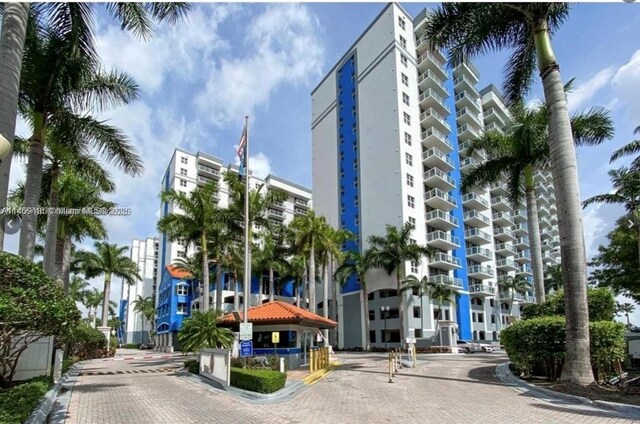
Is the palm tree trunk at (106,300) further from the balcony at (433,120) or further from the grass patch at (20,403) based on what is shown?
the balcony at (433,120)

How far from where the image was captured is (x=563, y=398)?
13.1 metres

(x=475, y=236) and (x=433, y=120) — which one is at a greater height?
(x=433, y=120)

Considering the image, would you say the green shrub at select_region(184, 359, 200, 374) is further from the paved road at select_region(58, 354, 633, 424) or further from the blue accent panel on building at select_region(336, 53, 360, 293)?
the blue accent panel on building at select_region(336, 53, 360, 293)

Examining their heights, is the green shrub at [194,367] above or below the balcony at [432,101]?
below

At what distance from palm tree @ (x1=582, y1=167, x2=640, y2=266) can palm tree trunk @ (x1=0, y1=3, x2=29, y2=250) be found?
106 feet

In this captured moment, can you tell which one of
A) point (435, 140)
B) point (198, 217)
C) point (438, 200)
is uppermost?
point (435, 140)

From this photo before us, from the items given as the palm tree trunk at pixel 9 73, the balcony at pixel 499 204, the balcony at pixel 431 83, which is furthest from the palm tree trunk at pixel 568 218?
the balcony at pixel 499 204

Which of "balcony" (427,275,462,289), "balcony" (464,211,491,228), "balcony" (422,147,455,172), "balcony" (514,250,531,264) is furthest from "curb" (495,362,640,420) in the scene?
"balcony" (514,250,531,264)

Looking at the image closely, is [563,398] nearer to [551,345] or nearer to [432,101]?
[551,345]

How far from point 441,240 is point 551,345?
36.7 m

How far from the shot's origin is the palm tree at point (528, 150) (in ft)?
76.3

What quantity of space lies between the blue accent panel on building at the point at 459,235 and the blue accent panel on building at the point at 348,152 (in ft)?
42.4

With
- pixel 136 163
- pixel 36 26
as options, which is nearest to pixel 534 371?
A: pixel 136 163

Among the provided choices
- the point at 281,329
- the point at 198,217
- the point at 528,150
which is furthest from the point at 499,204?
the point at 281,329
